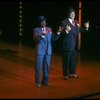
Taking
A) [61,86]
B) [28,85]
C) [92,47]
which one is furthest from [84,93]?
[92,47]

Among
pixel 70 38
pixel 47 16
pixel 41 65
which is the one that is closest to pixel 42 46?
pixel 41 65

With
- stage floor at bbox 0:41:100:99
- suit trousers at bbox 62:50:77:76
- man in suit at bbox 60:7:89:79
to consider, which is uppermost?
man in suit at bbox 60:7:89:79

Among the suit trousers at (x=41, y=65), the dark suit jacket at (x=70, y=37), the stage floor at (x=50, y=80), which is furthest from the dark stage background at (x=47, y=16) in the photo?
the suit trousers at (x=41, y=65)

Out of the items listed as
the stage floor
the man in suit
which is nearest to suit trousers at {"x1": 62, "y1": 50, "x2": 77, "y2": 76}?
the man in suit

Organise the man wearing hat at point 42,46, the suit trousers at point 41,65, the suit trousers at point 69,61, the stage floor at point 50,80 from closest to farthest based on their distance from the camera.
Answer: the stage floor at point 50,80 → the man wearing hat at point 42,46 → the suit trousers at point 41,65 → the suit trousers at point 69,61

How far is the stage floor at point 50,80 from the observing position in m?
10.5

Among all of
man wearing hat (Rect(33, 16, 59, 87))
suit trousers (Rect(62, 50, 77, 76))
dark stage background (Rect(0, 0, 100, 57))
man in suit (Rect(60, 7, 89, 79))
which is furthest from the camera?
dark stage background (Rect(0, 0, 100, 57))

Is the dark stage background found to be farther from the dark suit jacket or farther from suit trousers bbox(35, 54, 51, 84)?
suit trousers bbox(35, 54, 51, 84)

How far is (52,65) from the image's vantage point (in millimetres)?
14453

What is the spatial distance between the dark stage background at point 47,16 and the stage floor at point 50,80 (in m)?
2.38

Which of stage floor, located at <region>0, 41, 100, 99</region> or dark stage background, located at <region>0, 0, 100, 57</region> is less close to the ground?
dark stage background, located at <region>0, 0, 100, 57</region>

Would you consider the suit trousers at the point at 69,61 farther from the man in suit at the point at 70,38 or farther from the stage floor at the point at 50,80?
the stage floor at the point at 50,80

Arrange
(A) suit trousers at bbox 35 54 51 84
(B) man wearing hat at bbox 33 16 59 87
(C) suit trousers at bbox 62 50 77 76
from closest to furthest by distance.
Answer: (B) man wearing hat at bbox 33 16 59 87, (A) suit trousers at bbox 35 54 51 84, (C) suit trousers at bbox 62 50 77 76

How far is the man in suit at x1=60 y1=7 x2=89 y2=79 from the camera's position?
1191 cm
